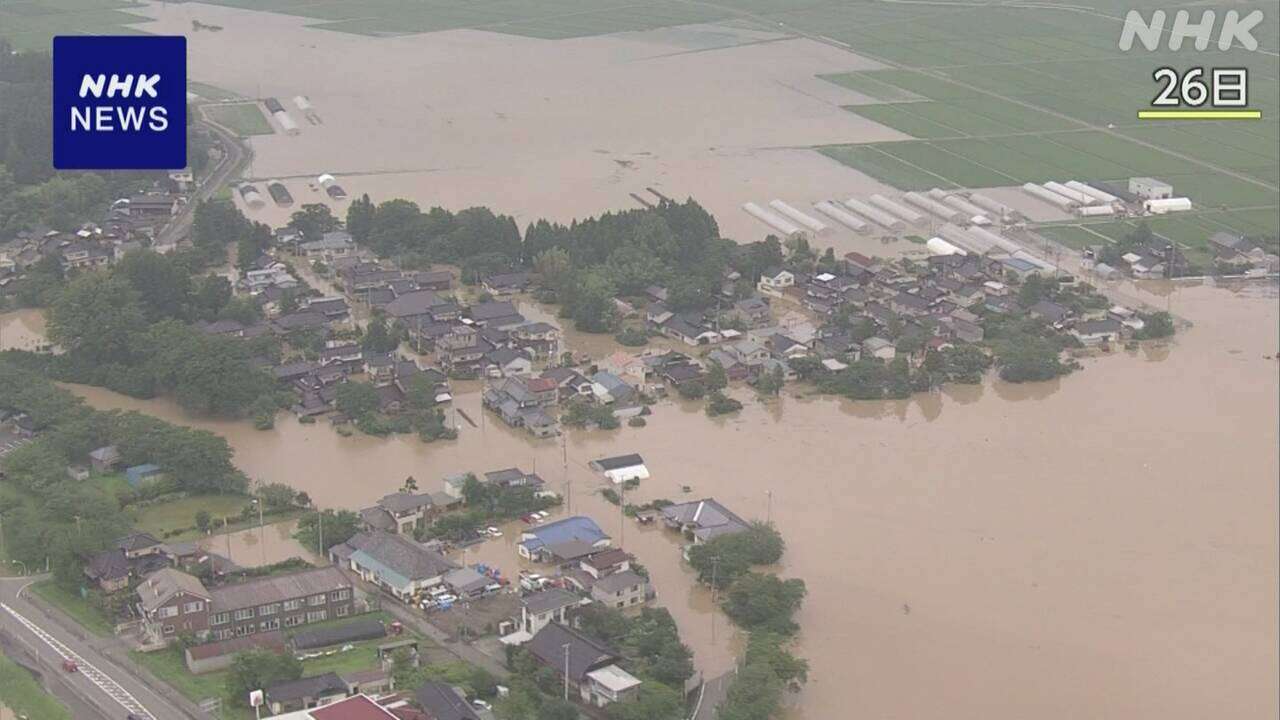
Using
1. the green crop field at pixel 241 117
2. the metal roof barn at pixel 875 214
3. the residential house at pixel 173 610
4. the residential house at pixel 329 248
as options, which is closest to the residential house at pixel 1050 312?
the metal roof barn at pixel 875 214

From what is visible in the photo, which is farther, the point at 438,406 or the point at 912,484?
the point at 438,406

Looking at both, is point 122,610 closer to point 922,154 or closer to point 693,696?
point 693,696

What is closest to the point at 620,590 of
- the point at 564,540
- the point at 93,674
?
the point at 564,540

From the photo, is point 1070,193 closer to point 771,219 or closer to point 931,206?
point 931,206

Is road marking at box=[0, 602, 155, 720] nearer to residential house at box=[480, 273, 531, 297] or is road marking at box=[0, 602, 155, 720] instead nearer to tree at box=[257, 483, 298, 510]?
tree at box=[257, 483, 298, 510]

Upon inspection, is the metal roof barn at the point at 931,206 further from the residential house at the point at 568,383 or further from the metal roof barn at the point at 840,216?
the residential house at the point at 568,383

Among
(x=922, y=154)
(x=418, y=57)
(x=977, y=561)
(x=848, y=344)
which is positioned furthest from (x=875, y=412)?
(x=418, y=57)

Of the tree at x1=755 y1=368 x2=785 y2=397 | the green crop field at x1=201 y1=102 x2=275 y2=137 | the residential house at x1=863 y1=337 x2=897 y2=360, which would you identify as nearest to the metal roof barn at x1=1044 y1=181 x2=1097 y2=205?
the residential house at x1=863 y1=337 x2=897 y2=360
